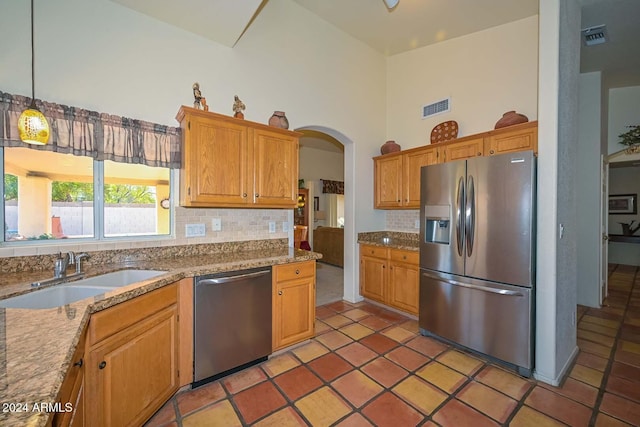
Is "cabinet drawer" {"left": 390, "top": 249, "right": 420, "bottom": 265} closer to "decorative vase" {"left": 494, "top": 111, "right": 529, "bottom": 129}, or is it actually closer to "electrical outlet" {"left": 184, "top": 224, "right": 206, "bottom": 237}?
"decorative vase" {"left": 494, "top": 111, "right": 529, "bottom": 129}

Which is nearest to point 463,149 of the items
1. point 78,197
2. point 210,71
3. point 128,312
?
point 210,71

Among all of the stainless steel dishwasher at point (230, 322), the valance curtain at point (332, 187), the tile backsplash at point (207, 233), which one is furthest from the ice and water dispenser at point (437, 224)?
the valance curtain at point (332, 187)

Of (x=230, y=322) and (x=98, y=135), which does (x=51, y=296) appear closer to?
(x=230, y=322)

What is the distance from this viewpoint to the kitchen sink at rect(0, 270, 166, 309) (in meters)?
1.44

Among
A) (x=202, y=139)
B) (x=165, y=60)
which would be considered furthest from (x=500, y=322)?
(x=165, y=60)

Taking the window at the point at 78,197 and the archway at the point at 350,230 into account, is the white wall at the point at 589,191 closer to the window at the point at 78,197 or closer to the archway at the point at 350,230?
the archway at the point at 350,230

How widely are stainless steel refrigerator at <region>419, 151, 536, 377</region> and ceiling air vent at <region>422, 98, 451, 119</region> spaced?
1.36 metres

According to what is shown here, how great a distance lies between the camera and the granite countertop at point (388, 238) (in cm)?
365

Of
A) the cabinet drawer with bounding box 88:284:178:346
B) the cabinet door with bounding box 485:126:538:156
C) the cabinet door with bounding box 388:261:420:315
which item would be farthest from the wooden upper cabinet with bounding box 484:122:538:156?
the cabinet drawer with bounding box 88:284:178:346

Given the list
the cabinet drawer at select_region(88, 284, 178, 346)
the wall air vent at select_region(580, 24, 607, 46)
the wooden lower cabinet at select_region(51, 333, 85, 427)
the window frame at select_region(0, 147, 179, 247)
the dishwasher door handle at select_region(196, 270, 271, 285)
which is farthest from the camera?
the wall air vent at select_region(580, 24, 607, 46)

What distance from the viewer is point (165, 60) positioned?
242 cm

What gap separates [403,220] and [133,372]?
3506 mm

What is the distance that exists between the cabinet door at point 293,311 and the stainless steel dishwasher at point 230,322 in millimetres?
93

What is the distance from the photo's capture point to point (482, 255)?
2.38 m
